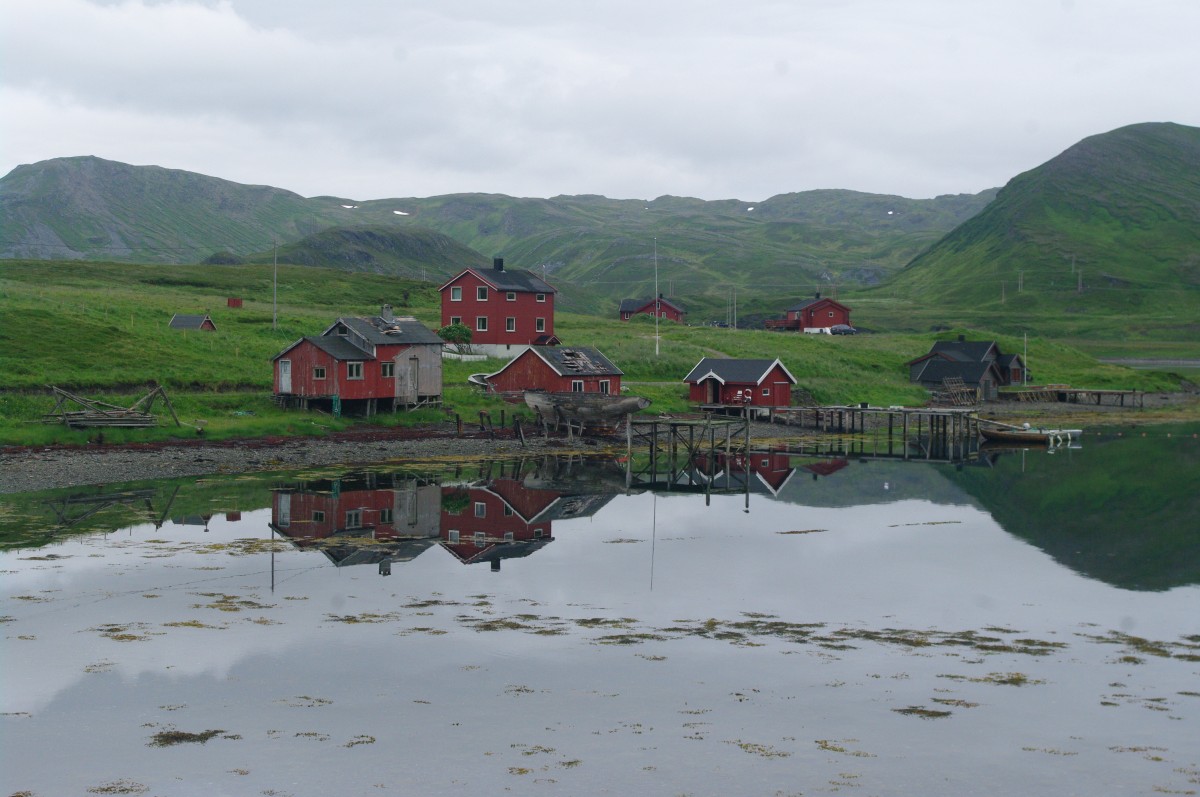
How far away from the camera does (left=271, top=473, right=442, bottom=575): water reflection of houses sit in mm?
36094

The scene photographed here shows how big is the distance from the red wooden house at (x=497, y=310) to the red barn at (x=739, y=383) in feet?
57.7

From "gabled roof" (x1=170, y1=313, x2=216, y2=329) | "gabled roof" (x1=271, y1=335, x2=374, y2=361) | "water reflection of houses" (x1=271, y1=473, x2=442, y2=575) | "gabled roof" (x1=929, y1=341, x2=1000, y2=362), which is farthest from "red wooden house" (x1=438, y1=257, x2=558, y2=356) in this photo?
"water reflection of houses" (x1=271, y1=473, x2=442, y2=575)

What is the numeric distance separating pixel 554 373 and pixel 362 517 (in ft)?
102

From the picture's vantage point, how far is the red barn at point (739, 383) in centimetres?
7812

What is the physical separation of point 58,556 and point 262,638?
434 inches

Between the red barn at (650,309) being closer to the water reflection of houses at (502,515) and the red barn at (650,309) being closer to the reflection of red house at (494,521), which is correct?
the water reflection of houses at (502,515)

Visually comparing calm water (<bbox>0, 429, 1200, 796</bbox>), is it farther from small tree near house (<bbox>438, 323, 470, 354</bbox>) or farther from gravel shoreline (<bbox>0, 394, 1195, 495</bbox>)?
small tree near house (<bbox>438, 323, 470, 354</bbox>)

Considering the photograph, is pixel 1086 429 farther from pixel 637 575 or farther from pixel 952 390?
pixel 637 575

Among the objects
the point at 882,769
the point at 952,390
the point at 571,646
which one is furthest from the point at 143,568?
the point at 952,390

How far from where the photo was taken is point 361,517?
4103 cm

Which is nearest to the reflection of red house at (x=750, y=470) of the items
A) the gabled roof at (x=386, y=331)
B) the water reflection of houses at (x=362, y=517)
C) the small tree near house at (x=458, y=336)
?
the water reflection of houses at (x=362, y=517)

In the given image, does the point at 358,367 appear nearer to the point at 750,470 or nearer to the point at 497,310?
the point at 750,470

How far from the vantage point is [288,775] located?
18344 mm

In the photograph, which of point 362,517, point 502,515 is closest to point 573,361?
point 502,515
